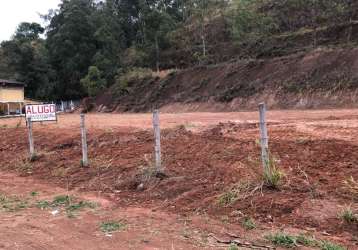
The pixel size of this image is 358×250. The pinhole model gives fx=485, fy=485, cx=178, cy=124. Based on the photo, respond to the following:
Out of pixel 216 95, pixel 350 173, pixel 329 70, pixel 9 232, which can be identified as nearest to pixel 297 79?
pixel 329 70

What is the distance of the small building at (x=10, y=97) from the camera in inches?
2285

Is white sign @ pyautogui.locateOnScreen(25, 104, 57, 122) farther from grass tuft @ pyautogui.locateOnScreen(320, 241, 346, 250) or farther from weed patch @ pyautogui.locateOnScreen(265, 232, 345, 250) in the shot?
grass tuft @ pyautogui.locateOnScreen(320, 241, 346, 250)

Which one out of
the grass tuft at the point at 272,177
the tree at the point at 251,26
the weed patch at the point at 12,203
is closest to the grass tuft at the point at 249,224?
the grass tuft at the point at 272,177

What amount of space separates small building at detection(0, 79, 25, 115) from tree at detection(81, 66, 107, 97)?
932 centimetres

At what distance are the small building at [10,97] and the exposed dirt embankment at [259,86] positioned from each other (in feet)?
57.9

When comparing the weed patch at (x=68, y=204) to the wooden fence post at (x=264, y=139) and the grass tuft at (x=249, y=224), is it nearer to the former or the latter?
the grass tuft at (x=249, y=224)

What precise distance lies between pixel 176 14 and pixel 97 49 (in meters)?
12.7

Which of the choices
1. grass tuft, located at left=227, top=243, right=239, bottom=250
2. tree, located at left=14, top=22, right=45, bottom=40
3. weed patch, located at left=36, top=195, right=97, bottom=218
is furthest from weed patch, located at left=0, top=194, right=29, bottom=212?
tree, located at left=14, top=22, right=45, bottom=40

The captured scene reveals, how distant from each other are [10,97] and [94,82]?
39.1ft

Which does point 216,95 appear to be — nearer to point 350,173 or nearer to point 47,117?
point 47,117

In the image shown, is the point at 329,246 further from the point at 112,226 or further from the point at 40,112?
the point at 40,112

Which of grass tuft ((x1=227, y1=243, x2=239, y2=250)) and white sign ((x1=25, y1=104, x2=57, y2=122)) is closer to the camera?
grass tuft ((x1=227, y1=243, x2=239, y2=250))

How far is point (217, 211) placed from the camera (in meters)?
7.23

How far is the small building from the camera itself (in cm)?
5803
